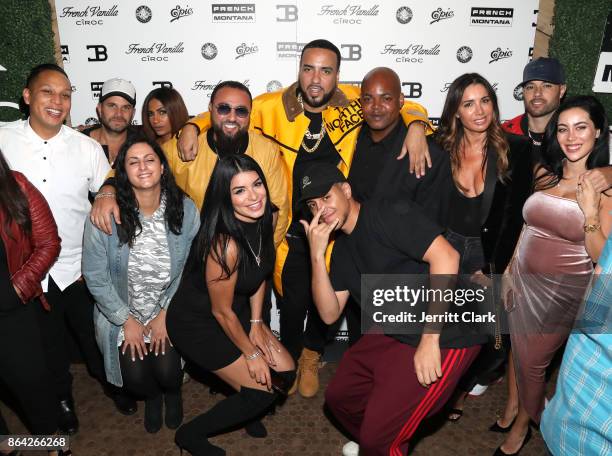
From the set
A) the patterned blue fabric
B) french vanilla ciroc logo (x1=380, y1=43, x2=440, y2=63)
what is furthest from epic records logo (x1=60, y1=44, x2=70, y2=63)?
the patterned blue fabric

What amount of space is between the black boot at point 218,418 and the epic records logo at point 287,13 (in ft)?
9.83

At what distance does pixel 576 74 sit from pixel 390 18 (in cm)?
164

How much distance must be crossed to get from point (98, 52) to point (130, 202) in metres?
2.15

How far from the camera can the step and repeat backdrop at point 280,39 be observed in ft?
13.0

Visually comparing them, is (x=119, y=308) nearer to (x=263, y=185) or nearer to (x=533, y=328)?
(x=263, y=185)

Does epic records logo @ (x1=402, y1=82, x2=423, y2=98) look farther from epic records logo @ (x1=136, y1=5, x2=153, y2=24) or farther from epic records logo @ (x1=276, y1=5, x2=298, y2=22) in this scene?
epic records logo @ (x1=136, y1=5, x2=153, y2=24)

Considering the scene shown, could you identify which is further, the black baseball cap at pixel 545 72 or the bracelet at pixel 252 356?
the black baseball cap at pixel 545 72

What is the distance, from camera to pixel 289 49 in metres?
4.03

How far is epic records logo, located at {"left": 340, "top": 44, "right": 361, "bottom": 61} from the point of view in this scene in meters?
4.02

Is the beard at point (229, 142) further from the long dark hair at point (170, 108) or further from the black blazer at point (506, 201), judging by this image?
the black blazer at point (506, 201)

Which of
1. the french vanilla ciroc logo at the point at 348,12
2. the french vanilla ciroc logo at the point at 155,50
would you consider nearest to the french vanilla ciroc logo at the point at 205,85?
the french vanilla ciroc logo at the point at 155,50

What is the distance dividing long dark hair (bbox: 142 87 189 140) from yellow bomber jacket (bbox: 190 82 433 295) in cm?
28

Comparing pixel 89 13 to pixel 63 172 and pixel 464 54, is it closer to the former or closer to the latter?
pixel 63 172

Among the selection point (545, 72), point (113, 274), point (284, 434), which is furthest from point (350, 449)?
point (545, 72)
